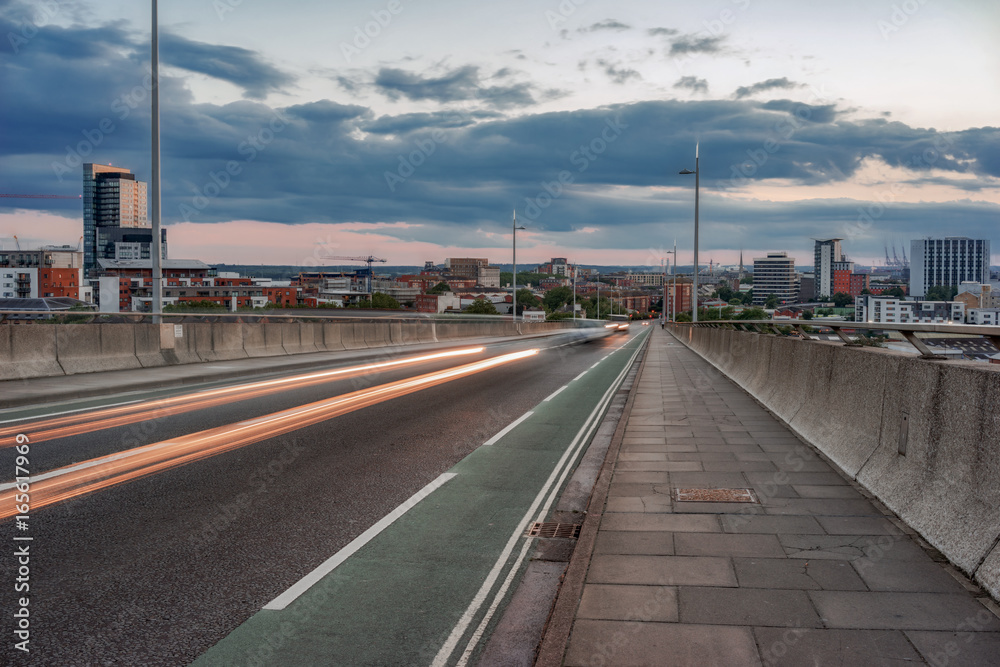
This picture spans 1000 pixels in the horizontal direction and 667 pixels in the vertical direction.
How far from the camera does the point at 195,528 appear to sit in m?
5.91

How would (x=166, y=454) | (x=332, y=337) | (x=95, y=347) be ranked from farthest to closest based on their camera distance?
(x=332, y=337)
(x=95, y=347)
(x=166, y=454)

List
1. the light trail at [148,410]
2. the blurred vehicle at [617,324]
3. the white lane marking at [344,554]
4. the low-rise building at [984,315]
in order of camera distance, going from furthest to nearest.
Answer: the blurred vehicle at [617,324]
the light trail at [148,410]
the low-rise building at [984,315]
the white lane marking at [344,554]

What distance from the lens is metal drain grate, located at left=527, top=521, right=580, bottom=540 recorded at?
6180 millimetres

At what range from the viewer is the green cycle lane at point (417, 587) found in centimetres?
392

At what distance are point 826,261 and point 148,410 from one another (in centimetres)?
4214

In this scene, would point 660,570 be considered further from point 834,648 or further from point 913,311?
point 913,311

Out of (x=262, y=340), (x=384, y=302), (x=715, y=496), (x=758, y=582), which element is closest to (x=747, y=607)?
(x=758, y=582)

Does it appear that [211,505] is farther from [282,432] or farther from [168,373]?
[168,373]

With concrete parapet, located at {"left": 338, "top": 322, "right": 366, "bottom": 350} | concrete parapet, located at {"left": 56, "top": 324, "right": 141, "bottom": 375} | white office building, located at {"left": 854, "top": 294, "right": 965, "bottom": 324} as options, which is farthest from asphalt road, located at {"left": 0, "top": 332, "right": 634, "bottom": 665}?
concrete parapet, located at {"left": 338, "top": 322, "right": 366, "bottom": 350}

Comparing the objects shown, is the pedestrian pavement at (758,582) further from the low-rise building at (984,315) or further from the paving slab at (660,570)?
the low-rise building at (984,315)

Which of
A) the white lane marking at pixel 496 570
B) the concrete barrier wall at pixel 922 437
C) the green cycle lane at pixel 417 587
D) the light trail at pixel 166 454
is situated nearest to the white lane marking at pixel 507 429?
the white lane marking at pixel 496 570

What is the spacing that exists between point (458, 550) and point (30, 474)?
498cm

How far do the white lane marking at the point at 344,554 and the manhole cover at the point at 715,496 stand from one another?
2474 millimetres

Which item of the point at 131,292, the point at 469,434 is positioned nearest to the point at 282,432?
the point at 469,434
